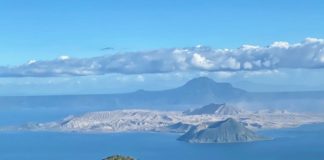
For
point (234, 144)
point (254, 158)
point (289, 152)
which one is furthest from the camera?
point (234, 144)

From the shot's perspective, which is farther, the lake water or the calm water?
the calm water

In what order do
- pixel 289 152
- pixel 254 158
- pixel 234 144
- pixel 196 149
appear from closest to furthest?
1. pixel 254 158
2. pixel 289 152
3. pixel 196 149
4. pixel 234 144

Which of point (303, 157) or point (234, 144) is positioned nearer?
point (303, 157)

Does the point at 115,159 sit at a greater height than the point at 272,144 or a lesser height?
lesser

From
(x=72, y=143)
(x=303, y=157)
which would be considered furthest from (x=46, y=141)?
(x=303, y=157)

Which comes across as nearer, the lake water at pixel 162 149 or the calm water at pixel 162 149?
the lake water at pixel 162 149

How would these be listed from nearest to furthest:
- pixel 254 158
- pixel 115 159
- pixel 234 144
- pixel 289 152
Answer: pixel 115 159
pixel 254 158
pixel 289 152
pixel 234 144

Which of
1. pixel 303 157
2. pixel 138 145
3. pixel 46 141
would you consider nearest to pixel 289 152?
pixel 303 157

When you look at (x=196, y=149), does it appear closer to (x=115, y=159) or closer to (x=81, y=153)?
(x=81, y=153)

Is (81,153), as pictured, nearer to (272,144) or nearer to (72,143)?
(72,143)
